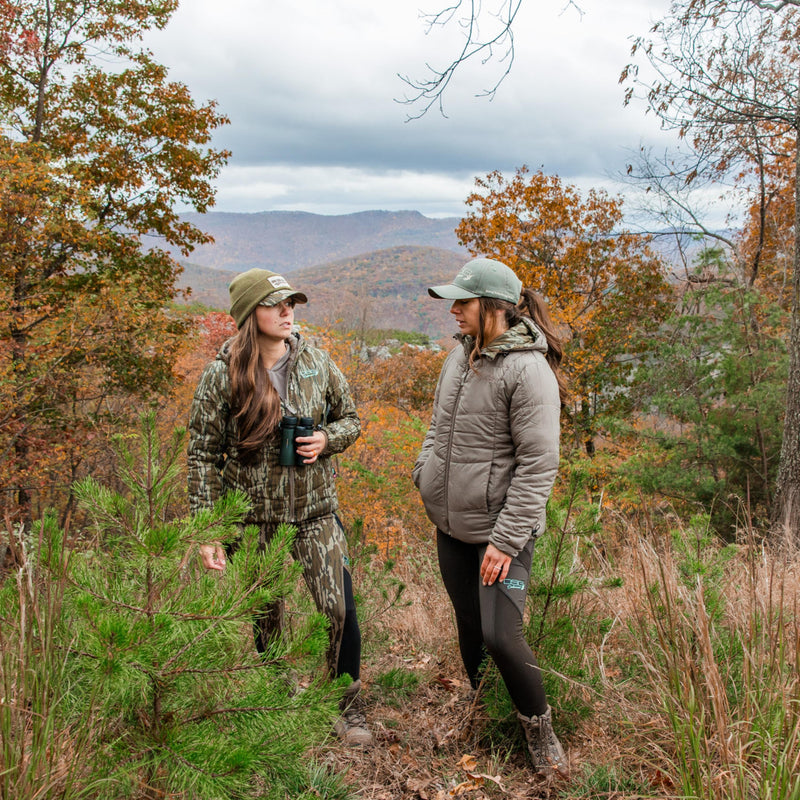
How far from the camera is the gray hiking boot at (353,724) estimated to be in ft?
7.65

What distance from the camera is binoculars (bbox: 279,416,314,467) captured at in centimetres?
220

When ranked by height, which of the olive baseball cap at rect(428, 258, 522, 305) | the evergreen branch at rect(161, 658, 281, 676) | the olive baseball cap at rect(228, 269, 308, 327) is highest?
the olive baseball cap at rect(428, 258, 522, 305)

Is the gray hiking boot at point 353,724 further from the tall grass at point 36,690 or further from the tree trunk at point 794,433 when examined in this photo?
the tree trunk at point 794,433

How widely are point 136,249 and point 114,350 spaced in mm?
2939

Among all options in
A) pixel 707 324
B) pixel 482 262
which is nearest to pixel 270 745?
pixel 482 262

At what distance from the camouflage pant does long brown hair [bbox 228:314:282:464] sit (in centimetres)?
33

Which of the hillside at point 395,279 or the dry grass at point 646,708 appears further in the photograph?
the hillside at point 395,279

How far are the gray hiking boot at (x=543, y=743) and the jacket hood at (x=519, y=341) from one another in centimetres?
122

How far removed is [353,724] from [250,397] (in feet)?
4.31

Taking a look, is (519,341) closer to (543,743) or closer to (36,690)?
(543,743)

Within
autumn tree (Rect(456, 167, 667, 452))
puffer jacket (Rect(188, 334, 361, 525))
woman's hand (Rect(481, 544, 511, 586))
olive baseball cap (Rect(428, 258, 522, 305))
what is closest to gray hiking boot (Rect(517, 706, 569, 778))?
woman's hand (Rect(481, 544, 511, 586))

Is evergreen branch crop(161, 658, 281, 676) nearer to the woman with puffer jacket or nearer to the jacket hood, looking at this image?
the woman with puffer jacket

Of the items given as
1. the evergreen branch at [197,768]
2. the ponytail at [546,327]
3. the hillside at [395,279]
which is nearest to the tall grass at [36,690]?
the evergreen branch at [197,768]

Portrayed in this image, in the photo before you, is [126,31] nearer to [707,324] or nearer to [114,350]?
[114,350]
